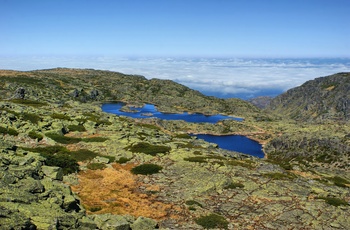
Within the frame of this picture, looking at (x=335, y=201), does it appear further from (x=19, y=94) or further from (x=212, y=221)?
(x=19, y=94)

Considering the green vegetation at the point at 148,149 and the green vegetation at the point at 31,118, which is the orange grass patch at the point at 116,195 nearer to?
the green vegetation at the point at 148,149

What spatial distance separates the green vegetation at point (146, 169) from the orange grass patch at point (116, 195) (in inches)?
41.5

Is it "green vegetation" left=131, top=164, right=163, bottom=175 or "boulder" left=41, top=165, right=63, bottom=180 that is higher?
"boulder" left=41, top=165, right=63, bottom=180

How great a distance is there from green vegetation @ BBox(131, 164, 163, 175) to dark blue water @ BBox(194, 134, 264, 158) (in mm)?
95469

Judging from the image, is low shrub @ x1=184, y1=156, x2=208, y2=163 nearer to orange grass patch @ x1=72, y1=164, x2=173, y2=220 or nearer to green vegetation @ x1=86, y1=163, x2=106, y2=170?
orange grass patch @ x1=72, y1=164, x2=173, y2=220

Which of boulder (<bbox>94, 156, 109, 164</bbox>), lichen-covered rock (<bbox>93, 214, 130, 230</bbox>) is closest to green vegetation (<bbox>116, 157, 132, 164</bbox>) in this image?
boulder (<bbox>94, 156, 109, 164</bbox>)

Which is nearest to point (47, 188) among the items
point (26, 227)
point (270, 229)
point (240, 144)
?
point (26, 227)

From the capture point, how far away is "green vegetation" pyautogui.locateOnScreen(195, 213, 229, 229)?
22.8 metres

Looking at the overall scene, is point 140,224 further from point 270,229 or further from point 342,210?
point 342,210

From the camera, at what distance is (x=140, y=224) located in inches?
837

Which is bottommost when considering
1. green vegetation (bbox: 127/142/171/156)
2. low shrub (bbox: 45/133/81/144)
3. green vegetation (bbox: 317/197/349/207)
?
green vegetation (bbox: 317/197/349/207)

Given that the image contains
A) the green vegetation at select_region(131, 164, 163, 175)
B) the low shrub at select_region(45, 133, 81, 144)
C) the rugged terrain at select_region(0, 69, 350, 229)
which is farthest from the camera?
the low shrub at select_region(45, 133, 81, 144)

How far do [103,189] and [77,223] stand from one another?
10713mm

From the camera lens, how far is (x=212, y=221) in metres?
23.2
